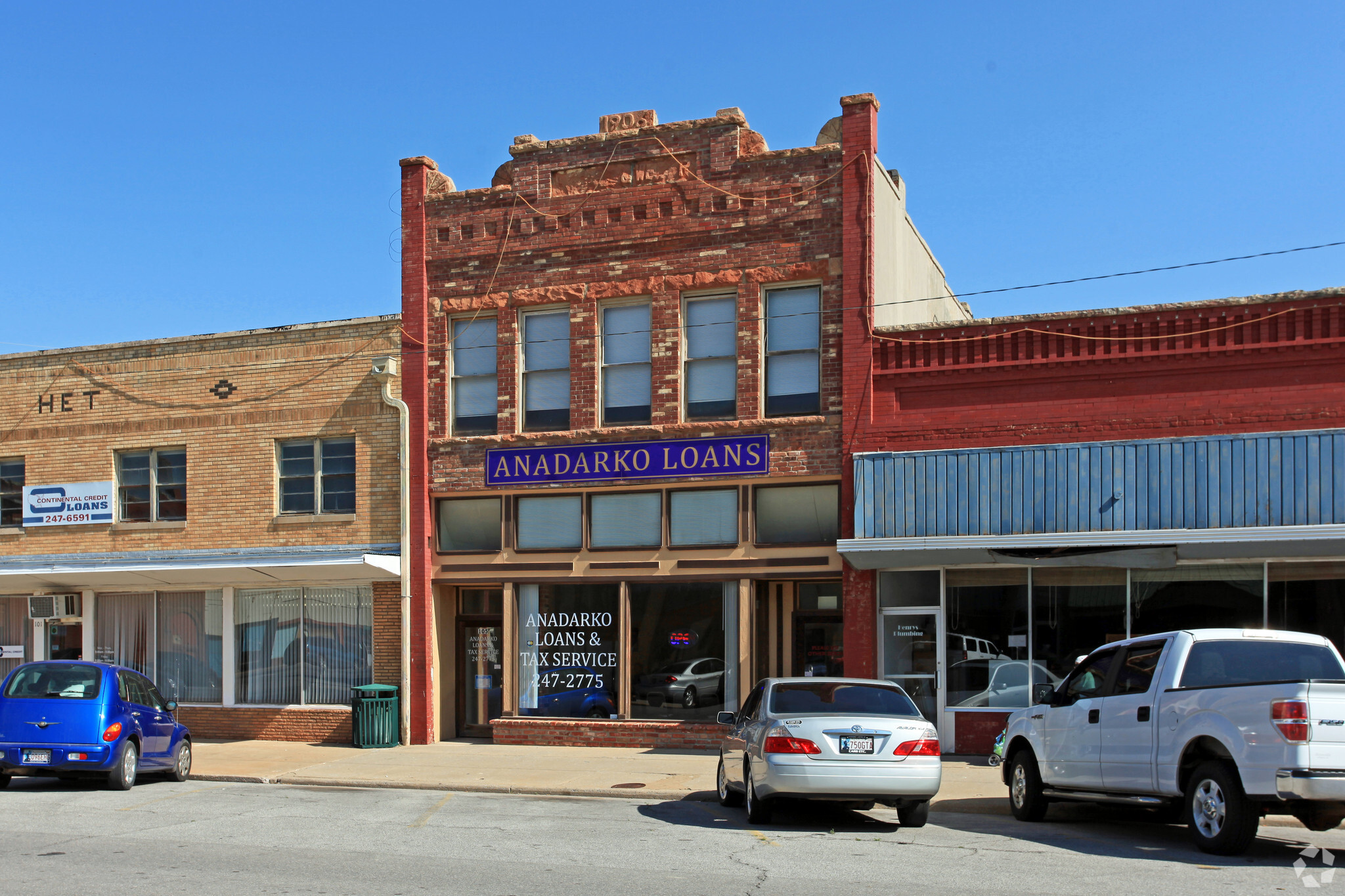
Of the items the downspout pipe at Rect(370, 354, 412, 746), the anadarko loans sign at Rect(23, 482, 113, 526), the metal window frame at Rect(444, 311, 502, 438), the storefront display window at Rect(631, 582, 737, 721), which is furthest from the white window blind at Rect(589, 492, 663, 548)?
the anadarko loans sign at Rect(23, 482, 113, 526)

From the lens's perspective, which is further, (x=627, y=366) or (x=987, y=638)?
(x=627, y=366)

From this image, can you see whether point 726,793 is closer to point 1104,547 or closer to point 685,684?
point 685,684

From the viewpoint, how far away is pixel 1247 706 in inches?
392

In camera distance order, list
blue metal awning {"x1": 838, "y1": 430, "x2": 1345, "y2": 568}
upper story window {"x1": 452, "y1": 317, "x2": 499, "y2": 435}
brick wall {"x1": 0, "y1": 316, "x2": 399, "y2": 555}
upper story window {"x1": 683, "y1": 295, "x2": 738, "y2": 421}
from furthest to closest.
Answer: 1. brick wall {"x1": 0, "y1": 316, "x2": 399, "y2": 555}
2. upper story window {"x1": 452, "y1": 317, "x2": 499, "y2": 435}
3. upper story window {"x1": 683, "y1": 295, "x2": 738, "y2": 421}
4. blue metal awning {"x1": 838, "y1": 430, "x2": 1345, "y2": 568}

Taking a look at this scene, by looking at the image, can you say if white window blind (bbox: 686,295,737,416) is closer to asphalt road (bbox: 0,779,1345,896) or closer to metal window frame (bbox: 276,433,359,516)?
metal window frame (bbox: 276,433,359,516)

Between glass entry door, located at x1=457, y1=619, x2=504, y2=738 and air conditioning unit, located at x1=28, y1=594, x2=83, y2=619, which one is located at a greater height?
air conditioning unit, located at x1=28, y1=594, x2=83, y2=619

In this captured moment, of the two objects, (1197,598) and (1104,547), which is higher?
(1104,547)

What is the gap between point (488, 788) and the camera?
53.3 ft

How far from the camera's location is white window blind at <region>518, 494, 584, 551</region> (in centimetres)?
2130

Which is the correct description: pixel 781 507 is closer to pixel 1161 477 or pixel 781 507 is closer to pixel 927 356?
pixel 927 356

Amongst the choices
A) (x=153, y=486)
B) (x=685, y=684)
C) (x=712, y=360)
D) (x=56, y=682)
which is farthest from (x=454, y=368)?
(x=56, y=682)

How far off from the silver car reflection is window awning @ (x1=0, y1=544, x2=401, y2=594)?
4.57m

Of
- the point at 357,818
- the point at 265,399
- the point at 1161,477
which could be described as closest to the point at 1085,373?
the point at 1161,477

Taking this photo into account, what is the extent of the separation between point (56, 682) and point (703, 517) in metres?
9.42
